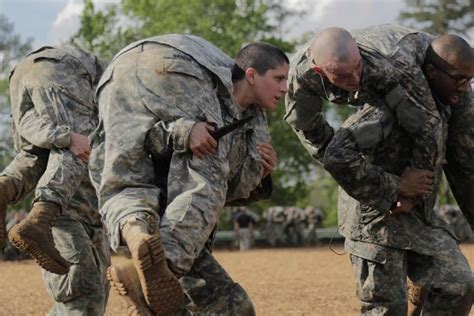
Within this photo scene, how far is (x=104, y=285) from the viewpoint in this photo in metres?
7.53

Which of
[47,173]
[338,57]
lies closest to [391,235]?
[338,57]

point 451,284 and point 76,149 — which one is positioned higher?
point 76,149

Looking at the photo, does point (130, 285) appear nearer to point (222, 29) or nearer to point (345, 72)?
point (345, 72)

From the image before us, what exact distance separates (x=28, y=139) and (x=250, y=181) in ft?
7.36

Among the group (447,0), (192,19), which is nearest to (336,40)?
(192,19)

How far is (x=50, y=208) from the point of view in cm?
705

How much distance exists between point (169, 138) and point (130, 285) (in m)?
0.86

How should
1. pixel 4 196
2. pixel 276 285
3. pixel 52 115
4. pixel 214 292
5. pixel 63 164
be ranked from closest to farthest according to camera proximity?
pixel 214 292 → pixel 63 164 → pixel 4 196 → pixel 52 115 → pixel 276 285

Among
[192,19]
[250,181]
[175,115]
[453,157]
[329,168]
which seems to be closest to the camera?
[175,115]

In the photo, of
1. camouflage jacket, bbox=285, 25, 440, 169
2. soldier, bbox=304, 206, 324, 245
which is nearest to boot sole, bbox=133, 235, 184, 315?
camouflage jacket, bbox=285, 25, 440, 169

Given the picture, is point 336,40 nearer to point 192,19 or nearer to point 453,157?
point 453,157

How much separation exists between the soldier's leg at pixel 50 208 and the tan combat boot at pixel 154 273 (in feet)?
6.94

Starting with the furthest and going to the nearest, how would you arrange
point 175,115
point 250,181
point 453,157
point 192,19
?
point 192,19 → point 453,157 → point 250,181 → point 175,115

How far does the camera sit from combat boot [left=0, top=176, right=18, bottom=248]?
7211mm
